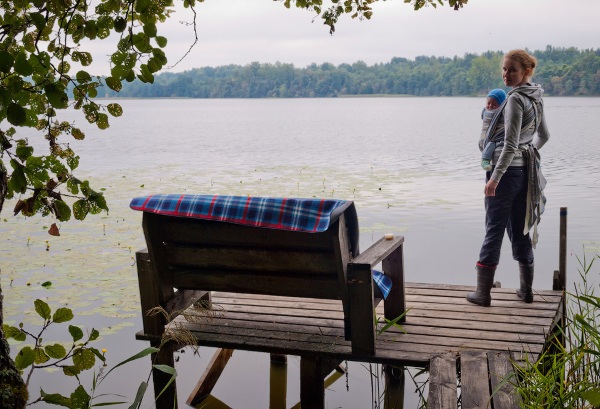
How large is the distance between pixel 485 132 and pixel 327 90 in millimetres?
79274

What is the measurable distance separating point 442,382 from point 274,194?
9.27 m

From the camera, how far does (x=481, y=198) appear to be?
12102 millimetres

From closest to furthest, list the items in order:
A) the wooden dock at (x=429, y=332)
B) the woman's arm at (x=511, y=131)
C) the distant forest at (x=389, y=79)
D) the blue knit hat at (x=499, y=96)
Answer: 1. the wooden dock at (x=429, y=332)
2. the woman's arm at (x=511, y=131)
3. the blue knit hat at (x=499, y=96)
4. the distant forest at (x=389, y=79)

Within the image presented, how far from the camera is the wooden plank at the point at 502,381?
296cm

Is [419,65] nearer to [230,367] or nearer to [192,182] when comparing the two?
[192,182]

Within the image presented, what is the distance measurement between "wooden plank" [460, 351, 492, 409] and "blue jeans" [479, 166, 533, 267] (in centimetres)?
108

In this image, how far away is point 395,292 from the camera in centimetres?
421

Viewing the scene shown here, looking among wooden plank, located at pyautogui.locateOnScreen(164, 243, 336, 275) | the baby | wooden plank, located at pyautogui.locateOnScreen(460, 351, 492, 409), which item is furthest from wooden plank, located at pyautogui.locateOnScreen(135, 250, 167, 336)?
the baby

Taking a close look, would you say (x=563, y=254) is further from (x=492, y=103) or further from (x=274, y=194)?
(x=274, y=194)

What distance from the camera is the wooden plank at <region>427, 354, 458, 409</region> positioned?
3.03 meters

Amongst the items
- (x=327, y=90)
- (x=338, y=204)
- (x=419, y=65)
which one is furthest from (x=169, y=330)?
(x=327, y=90)

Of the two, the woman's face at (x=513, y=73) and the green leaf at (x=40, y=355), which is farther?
the woman's face at (x=513, y=73)

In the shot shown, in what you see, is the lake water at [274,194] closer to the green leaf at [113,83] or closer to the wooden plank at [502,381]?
the wooden plank at [502,381]

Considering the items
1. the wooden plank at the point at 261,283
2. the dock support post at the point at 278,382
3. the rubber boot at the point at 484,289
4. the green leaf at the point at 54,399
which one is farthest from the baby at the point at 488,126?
the green leaf at the point at 54,399
